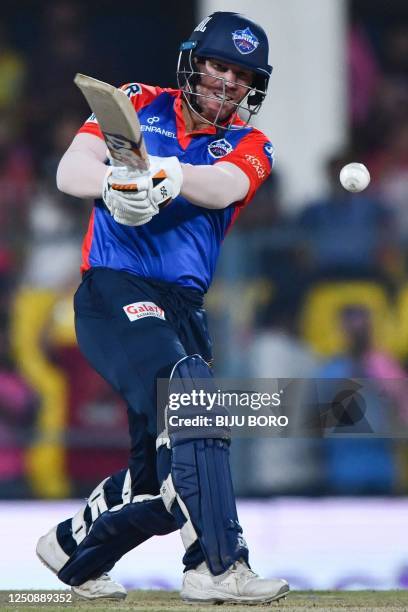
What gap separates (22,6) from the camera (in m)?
12.0

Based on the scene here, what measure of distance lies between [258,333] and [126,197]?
13.3 feet

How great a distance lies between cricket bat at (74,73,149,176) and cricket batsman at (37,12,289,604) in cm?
5

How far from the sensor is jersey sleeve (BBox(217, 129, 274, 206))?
4.59 meters

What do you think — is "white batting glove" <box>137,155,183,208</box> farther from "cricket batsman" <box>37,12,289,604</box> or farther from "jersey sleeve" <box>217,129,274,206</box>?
"jersey sleeve" <box>217,129,274,206</box>

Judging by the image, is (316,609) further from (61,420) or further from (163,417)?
(61,420)

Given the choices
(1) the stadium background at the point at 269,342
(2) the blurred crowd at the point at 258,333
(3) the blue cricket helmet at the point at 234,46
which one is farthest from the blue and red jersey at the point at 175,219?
(2) the blurred crowd at the point at 258,333

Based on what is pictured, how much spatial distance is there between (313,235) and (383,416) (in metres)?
1.29

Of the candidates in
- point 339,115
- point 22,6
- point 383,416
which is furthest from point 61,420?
point 22,6

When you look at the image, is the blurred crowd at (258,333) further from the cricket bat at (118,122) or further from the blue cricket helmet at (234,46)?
the cricket bat at (118,122)

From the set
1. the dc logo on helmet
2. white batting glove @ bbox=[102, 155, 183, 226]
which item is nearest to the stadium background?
the dc logo on helmet

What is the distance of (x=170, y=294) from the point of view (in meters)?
4.57

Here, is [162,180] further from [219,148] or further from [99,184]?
[219,148]

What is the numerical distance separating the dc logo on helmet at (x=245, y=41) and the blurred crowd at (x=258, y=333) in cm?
348

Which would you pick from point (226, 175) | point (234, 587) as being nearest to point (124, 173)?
point (226, 175)
